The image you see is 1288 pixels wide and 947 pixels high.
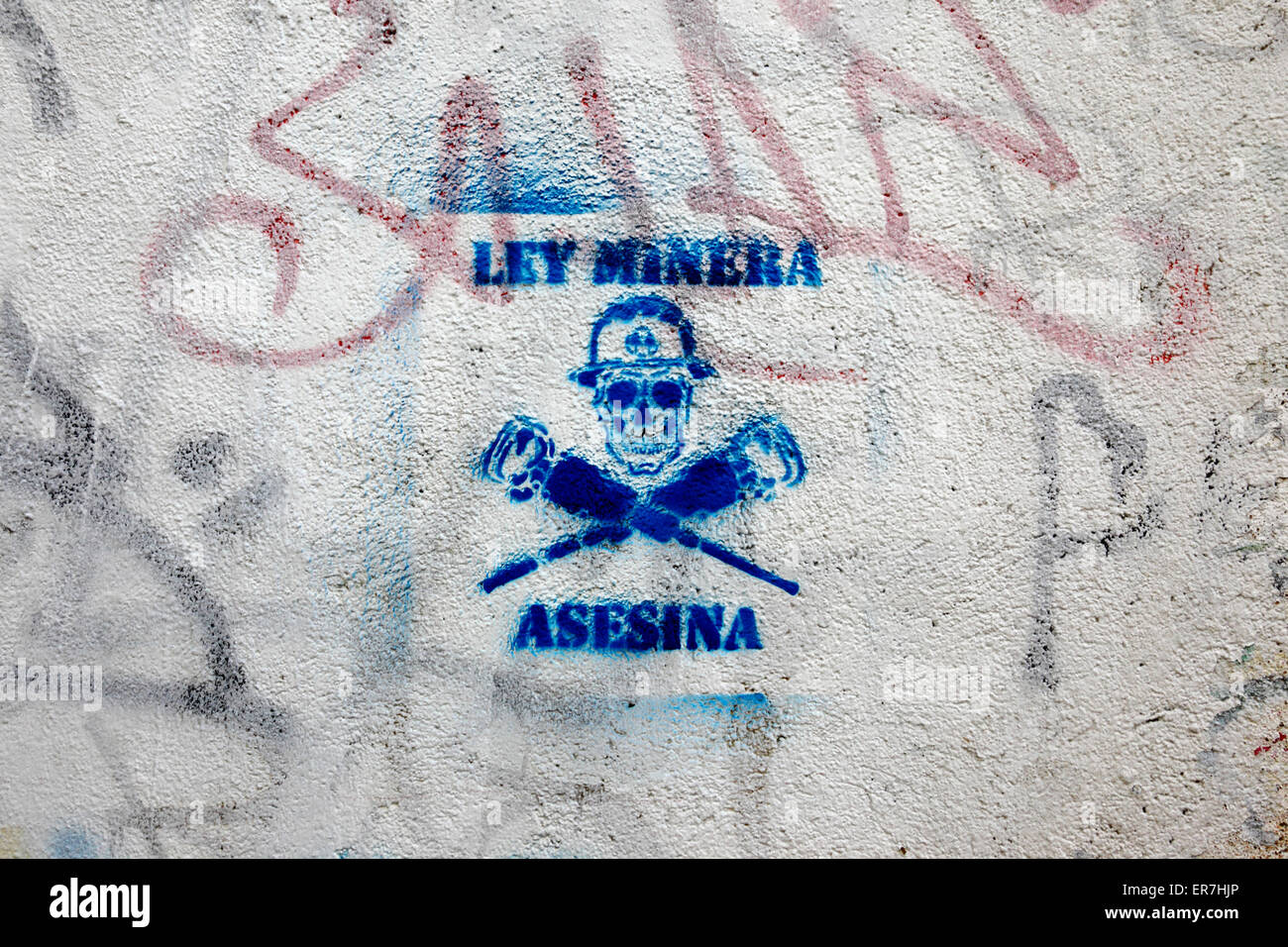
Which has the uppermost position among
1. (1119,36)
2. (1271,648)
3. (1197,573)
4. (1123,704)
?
(1119,36)

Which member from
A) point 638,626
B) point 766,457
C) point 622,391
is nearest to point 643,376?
point 622,391

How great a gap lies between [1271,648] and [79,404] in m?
2.80

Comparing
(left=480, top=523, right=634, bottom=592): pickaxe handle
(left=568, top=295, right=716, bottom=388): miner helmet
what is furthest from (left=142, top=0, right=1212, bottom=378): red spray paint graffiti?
(left=480, top=523, right=634, bottom=592): pickaxe handle

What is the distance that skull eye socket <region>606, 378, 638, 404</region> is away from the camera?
1652mm

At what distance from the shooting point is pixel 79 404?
1.67 meters

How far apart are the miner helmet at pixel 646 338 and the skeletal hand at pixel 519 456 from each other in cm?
22

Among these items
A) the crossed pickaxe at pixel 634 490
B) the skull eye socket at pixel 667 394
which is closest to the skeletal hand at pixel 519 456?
the crossed pickaxe at pixel 634 490

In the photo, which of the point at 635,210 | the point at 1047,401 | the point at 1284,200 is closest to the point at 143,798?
the point at 635,210

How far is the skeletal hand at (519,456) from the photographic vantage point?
1.66 metres

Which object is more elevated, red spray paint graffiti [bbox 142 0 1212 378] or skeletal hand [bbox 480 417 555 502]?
red spray paint graffiti [bbox 142 0 1212 378]

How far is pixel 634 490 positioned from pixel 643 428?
0.47 ft

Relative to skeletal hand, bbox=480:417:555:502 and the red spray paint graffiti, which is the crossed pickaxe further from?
the red spray paint graffiti

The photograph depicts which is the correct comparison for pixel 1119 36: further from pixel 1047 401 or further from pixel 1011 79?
pixel 1047 401

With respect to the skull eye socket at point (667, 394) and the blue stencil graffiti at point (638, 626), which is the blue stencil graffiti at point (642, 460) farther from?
the blue stencil graffiti at point (638, 626)
